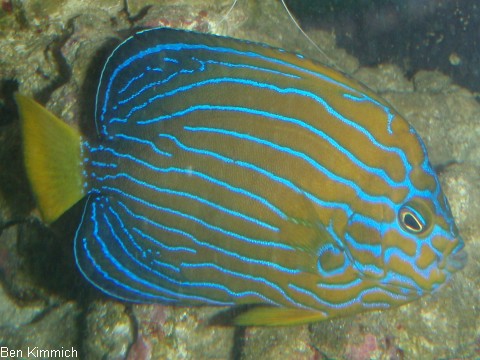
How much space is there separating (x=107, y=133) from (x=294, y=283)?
1147mm

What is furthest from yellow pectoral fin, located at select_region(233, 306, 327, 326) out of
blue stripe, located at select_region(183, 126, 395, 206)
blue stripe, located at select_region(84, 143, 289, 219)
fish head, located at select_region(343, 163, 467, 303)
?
blue stripe, located at select_region(183, 126, 395, 206)

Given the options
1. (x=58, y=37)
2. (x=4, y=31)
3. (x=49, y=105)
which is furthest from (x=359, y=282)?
(x=4, y=31)

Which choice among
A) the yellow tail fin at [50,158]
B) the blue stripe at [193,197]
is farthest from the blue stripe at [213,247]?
the yellow tail fin at [50,158]

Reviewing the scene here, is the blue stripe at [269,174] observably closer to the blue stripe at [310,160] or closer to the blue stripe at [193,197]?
the blue stripe at [310,160]

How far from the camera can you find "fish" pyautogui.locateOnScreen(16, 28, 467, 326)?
1880mm

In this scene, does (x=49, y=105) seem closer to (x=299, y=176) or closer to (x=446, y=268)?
(x=299, y=176)

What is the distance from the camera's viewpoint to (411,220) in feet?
6.05

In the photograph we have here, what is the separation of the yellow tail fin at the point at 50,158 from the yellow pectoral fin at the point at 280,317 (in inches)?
40.4

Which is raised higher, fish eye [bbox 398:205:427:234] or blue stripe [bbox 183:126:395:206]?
blue stripe [bbox 183:126:395:206]

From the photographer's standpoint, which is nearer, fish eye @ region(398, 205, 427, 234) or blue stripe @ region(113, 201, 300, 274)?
fish eye @ region(398, 205, 427, 234)

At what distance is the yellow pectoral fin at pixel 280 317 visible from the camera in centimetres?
202

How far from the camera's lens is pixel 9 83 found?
345 cm

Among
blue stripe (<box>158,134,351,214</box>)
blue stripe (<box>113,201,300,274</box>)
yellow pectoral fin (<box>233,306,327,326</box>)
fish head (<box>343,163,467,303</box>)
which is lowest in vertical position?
yellow pectoral fin (<box>233,306,327,326</box>)

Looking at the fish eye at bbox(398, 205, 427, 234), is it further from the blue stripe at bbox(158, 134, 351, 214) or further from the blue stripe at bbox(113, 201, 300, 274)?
the blue stripe at bbox(113, 201, 300, 274)
